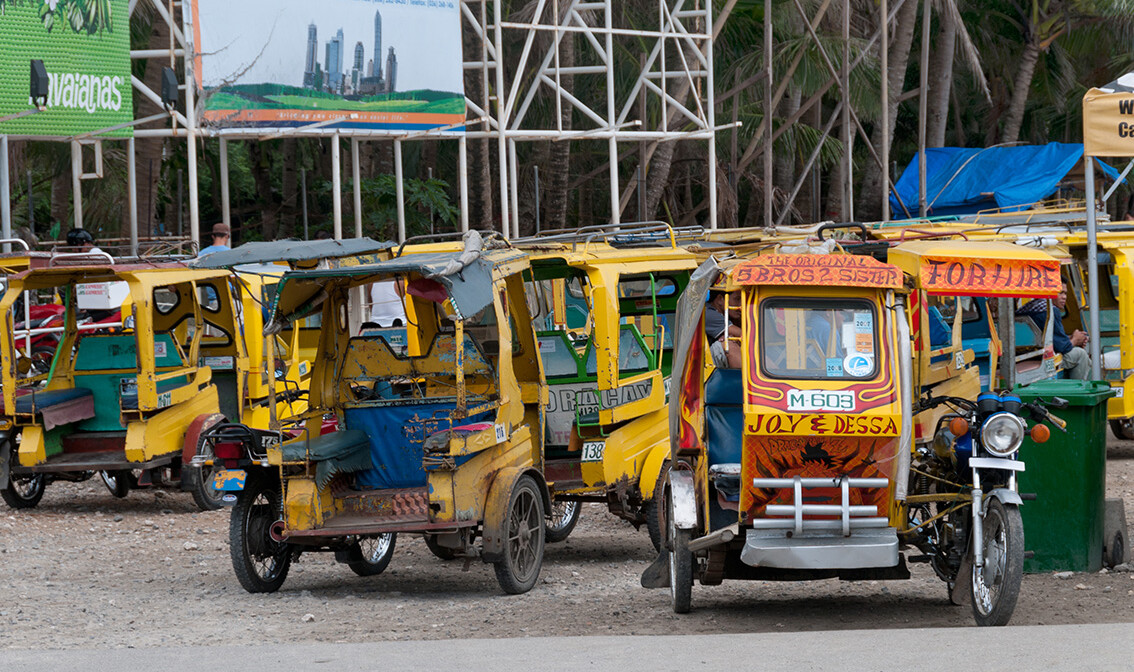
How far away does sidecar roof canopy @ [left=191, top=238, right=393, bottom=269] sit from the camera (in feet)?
29.0

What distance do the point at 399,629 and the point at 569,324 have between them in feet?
20.8

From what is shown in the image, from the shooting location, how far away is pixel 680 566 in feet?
26.0

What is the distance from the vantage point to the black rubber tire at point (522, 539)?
8.98m

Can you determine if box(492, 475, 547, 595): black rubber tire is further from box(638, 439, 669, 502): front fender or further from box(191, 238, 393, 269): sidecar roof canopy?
box(191, 238, 393, 269): sidecar roof canopy

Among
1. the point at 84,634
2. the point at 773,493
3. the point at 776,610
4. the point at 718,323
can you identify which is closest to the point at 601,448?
the point at 718,323

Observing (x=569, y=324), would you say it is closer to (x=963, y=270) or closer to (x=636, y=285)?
(x=636, y=285)

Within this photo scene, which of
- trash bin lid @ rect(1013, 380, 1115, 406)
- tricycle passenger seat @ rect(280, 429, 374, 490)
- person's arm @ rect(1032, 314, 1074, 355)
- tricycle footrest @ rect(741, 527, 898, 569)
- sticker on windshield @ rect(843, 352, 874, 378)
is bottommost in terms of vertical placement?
tricycle footrest @ rect(741, 527, 898, 569)

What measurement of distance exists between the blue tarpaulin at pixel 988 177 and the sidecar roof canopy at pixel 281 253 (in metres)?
22.0

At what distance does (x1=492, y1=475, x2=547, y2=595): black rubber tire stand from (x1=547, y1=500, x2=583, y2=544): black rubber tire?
172cm

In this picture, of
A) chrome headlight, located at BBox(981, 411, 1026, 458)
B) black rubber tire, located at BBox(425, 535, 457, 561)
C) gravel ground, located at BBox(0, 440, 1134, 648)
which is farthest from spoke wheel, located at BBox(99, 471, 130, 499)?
chrome headlight, located at BBox(981, 411, 1026, 458)

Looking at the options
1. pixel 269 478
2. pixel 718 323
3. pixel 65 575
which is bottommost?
pixel 65 575

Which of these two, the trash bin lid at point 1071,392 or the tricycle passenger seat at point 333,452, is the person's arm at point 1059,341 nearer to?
the trash bin lid at point 1071,392

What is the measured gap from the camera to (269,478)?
9.45 meters

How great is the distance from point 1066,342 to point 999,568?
730 centimetres
